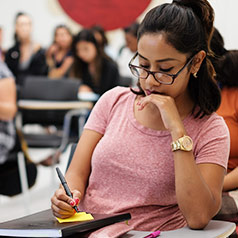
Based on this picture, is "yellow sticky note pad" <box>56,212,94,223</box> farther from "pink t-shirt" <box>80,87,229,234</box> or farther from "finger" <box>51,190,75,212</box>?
"pink t-shirt" <box>80,87,229,234</box>

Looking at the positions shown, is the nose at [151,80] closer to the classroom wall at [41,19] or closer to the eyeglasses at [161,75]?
the eyeglasses at [161,75]

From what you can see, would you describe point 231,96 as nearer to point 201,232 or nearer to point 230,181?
point 230,181

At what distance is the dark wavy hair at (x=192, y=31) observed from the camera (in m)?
1.47

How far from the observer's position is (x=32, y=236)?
4.26 feet

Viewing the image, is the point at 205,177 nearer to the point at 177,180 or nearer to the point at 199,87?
the point at 177,180

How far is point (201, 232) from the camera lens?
1418 millimetres

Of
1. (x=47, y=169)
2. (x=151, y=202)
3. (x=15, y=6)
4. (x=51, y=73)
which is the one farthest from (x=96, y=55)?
(x=151, y=202)

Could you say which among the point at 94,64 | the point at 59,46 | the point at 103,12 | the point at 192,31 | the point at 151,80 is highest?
the point at 192,31

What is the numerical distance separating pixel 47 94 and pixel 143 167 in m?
3.31

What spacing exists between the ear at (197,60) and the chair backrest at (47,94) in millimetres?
3187

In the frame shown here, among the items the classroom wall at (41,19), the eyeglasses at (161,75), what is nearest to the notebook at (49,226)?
the eyeglasses at (161,75)

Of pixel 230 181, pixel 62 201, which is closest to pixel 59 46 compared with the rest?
pixel 230 181

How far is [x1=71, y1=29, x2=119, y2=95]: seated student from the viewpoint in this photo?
19.0 ft

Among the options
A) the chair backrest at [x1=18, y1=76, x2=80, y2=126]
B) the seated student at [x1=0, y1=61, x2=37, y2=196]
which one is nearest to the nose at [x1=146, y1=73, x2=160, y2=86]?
the seated student at [x1=0, y1=61, x2=37, y2=196]
